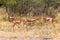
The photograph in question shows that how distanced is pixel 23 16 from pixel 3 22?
1.49 m

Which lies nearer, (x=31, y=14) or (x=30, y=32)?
(x=30, y=32)

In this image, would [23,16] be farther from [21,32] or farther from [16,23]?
[21,32]

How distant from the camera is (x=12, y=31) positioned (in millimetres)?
9625

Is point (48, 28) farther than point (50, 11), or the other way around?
point (50, 11)

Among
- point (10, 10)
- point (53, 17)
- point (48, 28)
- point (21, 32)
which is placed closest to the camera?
point (21, 32)

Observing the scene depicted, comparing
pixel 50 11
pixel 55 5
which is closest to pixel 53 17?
pixel 50 11

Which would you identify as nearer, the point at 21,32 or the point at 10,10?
the point at 21,32

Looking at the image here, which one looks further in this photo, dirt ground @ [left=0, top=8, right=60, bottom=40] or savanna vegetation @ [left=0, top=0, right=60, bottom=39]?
savanna vegetation @ [left=0, top=0, right=60, bottom=39]

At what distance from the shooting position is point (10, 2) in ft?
40.6

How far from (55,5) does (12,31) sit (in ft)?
13.4

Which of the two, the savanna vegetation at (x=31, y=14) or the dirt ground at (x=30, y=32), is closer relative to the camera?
the dirt ground at (x=30, y=32)

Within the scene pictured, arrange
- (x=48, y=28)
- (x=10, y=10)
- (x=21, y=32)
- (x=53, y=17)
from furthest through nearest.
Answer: (x=10, y=10), (x=53, y=17), (x=48, y=28), (x=21, y=32)

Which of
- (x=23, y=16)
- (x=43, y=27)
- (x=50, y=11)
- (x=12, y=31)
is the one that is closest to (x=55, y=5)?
(x=50, y=11)

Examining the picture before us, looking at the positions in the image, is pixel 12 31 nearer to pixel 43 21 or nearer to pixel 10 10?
pixel 43 21
